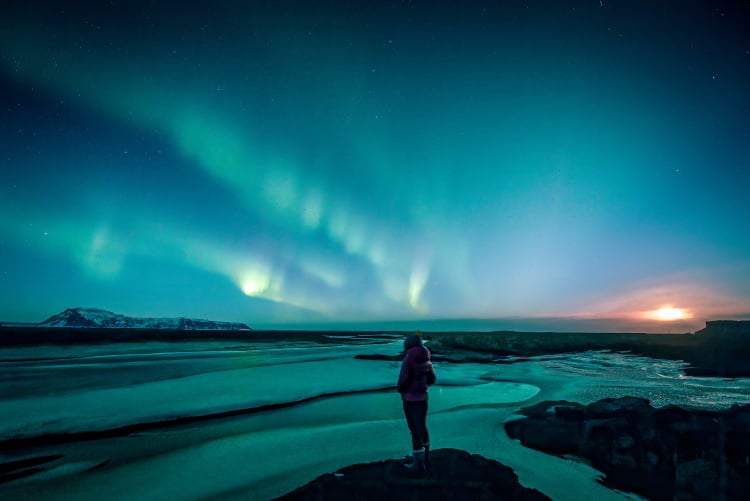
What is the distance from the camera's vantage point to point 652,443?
8711 mm

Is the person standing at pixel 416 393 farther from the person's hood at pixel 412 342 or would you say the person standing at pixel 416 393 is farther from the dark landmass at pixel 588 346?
the dark landmass at pixel 588 346

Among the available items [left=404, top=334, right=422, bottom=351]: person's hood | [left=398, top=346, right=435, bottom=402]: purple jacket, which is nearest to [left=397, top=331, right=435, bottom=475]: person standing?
[left=398, top=346, right=435, bottom=402]: purple jacket

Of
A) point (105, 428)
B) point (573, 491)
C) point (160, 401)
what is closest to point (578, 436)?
point (573, 491)

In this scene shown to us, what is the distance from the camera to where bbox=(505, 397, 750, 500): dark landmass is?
6852mm

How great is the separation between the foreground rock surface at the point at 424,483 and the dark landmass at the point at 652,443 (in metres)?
2.17

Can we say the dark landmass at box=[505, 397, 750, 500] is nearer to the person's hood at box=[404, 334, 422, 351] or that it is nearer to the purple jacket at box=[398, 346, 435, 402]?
the purple jacket at box=[398, 346, 435, 402]

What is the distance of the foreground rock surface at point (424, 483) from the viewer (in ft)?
20.3

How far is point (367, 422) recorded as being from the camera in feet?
38.8

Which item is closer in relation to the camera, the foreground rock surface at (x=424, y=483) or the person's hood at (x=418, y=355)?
the foreground rock surface at (x=424, y=483)

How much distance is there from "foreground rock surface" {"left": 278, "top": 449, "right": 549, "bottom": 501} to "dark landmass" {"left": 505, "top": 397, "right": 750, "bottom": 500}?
2.17 meters

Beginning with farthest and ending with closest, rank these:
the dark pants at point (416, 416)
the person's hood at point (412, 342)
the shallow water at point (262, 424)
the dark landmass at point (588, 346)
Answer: the dark landmass at point (588, 346) < the shallow water at point (262, 424) < the person's hood at point (412, 342) < the dark pants at point (416, 416)

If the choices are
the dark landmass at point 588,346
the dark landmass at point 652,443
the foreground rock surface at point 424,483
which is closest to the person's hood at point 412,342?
the foreground rock surface at point 424,483

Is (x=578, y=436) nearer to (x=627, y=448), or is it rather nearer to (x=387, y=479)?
(x=627, y=448)

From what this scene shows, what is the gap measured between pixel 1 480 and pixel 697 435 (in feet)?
53.2
